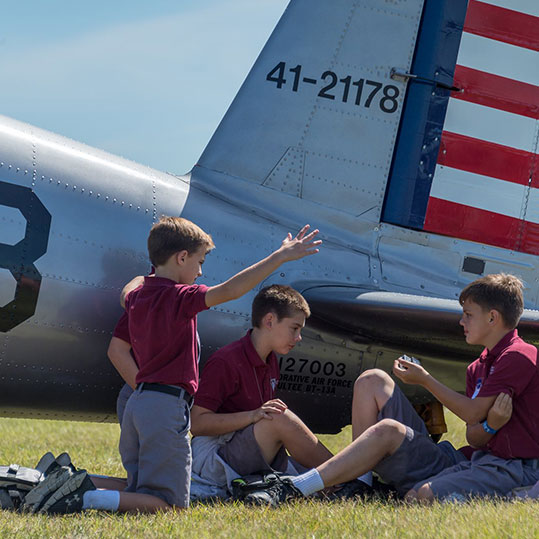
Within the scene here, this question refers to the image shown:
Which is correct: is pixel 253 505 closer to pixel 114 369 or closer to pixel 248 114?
pixel 114 369

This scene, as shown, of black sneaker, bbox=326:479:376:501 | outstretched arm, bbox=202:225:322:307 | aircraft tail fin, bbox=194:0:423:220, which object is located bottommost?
black sneaker, bbox=326:479:376:501

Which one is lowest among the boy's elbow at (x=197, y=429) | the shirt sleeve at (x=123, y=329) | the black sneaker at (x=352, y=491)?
the black sneaker at (x=352, y=491)

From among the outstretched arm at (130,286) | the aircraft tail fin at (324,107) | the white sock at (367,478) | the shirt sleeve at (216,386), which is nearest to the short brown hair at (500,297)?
the white sock at (367,478)

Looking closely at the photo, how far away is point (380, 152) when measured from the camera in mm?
5352

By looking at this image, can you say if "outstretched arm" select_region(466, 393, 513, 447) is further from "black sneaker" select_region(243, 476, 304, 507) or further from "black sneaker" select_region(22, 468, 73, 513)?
"black sneaker" select_region(22, 468, 73, 513)

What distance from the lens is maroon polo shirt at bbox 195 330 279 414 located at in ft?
12.0

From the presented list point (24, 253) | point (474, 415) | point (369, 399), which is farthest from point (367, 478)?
point (24, 253)

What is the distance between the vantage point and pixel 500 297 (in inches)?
140

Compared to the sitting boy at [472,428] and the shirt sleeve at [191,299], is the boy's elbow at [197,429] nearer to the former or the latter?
the sitting boy at [472,428]

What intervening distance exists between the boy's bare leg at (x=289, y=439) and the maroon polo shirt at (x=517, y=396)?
799mm

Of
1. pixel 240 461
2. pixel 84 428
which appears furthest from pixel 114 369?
pixel 84 428

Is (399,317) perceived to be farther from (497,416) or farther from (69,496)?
(69,496)

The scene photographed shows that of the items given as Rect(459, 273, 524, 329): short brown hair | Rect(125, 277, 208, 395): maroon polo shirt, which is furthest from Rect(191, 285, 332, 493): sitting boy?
Rect(459, 273, 524, 329): short brown hair

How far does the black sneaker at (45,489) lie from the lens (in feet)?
9.93
